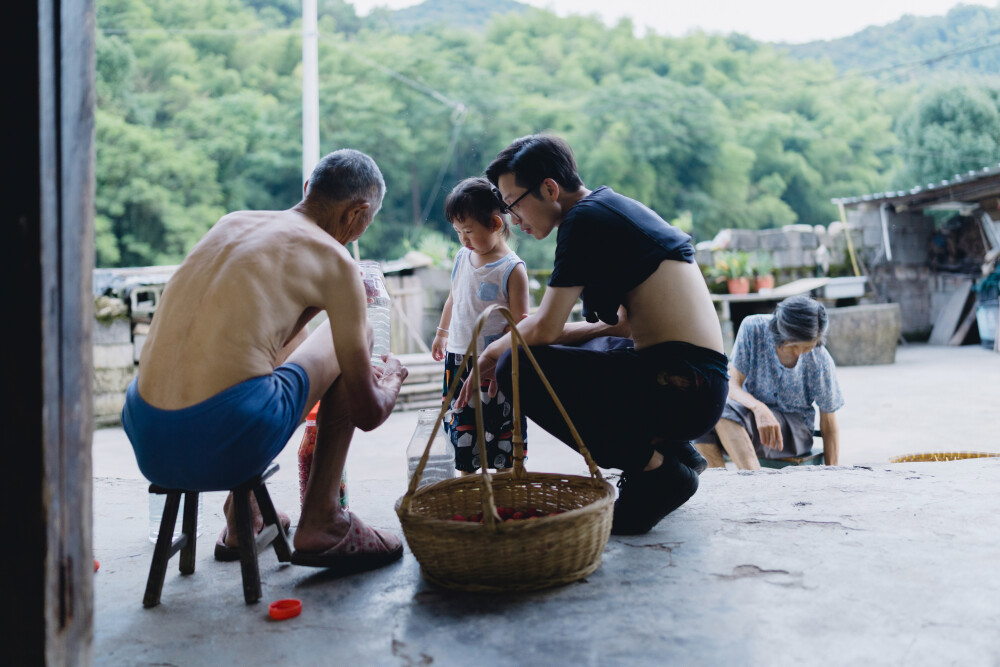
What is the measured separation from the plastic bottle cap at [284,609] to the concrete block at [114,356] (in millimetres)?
6232

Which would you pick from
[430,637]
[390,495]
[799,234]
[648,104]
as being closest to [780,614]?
[430,637]

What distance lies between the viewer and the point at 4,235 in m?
1.23

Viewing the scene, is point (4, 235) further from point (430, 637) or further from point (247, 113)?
point (247, 113)

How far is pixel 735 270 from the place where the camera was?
9.83 meters

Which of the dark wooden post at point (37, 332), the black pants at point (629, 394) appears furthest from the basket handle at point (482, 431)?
the dark wooden post at point (37, 332)

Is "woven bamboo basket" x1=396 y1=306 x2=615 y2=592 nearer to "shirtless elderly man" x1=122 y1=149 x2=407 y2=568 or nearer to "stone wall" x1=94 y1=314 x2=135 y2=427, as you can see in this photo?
"shirtless elderly man" x1=122 y1=149 x2=407 y2=568

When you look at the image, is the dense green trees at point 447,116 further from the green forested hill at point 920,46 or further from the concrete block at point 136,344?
the concrete block at point 136,344

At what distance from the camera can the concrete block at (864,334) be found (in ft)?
29.6

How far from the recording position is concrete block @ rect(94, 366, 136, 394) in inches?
285

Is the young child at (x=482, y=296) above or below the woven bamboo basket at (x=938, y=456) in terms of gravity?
above

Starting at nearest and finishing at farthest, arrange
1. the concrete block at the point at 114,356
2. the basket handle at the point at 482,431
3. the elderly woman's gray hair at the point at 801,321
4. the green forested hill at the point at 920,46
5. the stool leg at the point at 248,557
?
the basket handle at the point at 482,431 → the stool leg at the point at 248,557 → the elderly woman's gray hair at the point at 801,321 → the concrete block at the point at 114,356 → the green forested hill at the point at 920,46

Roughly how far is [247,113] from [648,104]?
1372 centimetres

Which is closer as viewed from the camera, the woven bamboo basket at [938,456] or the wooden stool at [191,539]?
the wooden stool at [191,539]

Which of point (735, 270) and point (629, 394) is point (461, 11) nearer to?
point (735, 270)
